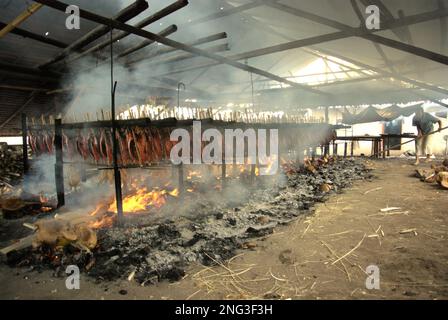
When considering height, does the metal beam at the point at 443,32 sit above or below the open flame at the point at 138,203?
above

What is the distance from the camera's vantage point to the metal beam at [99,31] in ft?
15.7

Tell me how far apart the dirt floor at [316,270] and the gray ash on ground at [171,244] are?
183mm

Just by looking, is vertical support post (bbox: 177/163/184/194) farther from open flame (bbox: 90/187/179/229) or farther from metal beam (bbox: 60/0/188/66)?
metal beam (bbox: 60/0/188/66)

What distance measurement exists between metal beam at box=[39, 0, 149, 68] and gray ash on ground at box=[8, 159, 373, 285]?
399cm

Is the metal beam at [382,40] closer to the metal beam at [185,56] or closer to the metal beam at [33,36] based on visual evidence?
the metal beam at [185,56]

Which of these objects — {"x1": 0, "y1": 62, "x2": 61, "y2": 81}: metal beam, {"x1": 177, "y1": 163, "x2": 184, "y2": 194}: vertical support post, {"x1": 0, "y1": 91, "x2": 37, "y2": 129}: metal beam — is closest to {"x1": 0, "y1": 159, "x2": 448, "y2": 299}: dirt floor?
{"x1": 177, "y1": 163, "x2": 184, "y2": 194}: vertical support post

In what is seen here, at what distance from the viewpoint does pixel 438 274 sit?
11.5 ft

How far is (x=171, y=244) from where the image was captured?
14.5 ft

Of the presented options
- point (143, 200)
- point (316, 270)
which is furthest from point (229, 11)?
point (316, 270)

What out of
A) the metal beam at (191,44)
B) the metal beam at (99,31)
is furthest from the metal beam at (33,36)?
the metal beam at (191,44)

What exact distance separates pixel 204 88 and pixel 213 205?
27.4 ft

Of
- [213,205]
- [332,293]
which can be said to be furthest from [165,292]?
[213,205]

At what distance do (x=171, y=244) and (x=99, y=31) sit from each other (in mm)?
4737
